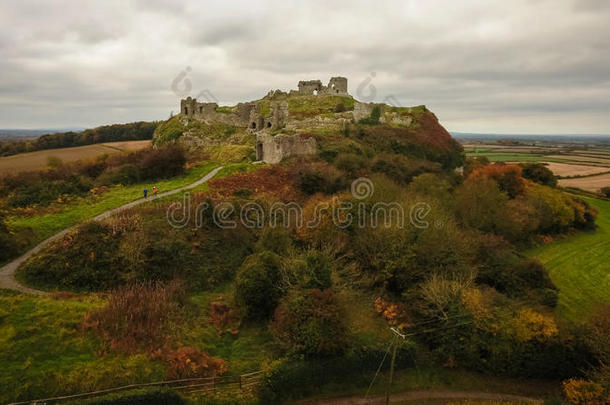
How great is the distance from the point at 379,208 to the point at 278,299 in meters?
11.1

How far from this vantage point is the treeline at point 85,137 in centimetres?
5716

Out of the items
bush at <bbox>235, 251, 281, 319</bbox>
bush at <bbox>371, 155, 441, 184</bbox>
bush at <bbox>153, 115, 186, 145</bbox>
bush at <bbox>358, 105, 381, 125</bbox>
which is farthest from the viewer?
bush at <bbox>358, 105, 381, 125</bbox>

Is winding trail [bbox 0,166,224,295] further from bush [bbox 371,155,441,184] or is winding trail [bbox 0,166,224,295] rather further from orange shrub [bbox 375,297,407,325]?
bush [bbox 371,155,441,184]

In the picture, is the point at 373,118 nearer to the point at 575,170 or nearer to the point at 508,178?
the point at 508,178

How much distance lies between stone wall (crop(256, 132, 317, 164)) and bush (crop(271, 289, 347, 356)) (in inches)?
903

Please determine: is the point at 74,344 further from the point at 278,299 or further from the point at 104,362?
the point at 278,299

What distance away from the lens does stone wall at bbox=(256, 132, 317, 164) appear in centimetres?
3750

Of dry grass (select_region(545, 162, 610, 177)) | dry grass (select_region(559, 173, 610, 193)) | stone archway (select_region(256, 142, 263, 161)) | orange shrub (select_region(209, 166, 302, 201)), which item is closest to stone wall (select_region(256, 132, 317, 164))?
stone archway (select_region(256, 142, 263, 161))

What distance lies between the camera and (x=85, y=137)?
6825cm

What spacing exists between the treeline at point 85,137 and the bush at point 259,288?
56.0 metres

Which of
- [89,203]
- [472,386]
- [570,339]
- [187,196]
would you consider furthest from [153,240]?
[570,339]

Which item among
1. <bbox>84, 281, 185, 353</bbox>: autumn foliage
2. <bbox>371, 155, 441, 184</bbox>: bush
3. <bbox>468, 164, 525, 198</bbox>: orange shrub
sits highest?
<bbox>371, 155, 441, 184</bbox>: bush

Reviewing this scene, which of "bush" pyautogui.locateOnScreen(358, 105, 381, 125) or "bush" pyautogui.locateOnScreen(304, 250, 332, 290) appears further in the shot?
"bush" pyautogui.locateOnScreen(358, 105, 381, 125)

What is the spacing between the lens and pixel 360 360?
53.7 ft
